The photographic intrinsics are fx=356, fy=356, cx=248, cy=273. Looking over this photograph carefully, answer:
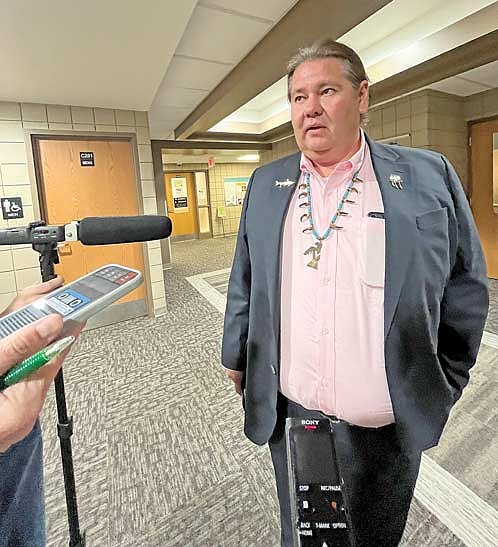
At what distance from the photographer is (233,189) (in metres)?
10.9

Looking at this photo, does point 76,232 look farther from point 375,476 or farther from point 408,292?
point 375,476

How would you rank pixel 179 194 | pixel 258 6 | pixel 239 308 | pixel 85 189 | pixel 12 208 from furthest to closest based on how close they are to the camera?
pixel 179 194, pixel 85 189, pixel 12 208, pixel 258 6, pixel 239 308

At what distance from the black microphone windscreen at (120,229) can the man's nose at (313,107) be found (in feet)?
1.63

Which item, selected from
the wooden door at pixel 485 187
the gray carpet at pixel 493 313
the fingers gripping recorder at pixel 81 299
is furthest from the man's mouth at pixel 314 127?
the wooden door at pixel 485 187

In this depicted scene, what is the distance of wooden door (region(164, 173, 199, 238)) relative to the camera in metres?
10.2

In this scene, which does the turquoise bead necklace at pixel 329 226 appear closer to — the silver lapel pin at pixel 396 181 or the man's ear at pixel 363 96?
the silver lapel pin at pixel 396 181

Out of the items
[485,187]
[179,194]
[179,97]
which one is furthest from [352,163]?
[179,194]

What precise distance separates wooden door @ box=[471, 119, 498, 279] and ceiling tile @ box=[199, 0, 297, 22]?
351 cm

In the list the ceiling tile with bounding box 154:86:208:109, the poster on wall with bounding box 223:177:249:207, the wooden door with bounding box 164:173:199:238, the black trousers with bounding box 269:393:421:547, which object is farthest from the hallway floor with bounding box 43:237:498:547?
the poster on wall with bounding box 223:177:249:207

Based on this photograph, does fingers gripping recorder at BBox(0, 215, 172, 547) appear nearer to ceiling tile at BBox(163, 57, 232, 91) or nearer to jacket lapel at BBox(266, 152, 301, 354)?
jacket lapel at BBox(266, 152, 301, 354)

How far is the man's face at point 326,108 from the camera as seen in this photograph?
0.96 metres

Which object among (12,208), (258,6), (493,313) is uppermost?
(258,6)

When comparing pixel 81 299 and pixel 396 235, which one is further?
pixel 396 235

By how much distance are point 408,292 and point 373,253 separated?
12 centimetres
